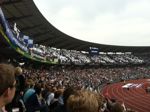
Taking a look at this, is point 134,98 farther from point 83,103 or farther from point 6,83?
point 6,83

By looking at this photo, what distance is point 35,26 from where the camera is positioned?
43.8 m

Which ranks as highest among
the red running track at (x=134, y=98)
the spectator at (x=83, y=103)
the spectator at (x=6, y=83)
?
the spectator at (x=6, y=83)

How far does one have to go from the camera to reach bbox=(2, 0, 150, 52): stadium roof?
3439 centimetres

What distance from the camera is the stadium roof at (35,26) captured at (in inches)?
1354

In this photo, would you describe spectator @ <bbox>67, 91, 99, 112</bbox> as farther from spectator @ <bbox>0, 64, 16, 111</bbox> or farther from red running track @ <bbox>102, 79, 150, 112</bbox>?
red running track @ <bbox>102, 79, 150, 112</bbox>

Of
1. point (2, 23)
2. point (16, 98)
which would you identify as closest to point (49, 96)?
point (16, 98)

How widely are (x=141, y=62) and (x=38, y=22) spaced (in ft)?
174

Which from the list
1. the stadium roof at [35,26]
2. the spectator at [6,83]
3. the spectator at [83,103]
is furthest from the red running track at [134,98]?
the spectator at [6,83]

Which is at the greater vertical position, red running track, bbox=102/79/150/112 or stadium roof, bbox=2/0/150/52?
stadium roof, bbox=2/0/150/52

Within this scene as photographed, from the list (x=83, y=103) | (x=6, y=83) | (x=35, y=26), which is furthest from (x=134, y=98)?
(x=6, y=83)

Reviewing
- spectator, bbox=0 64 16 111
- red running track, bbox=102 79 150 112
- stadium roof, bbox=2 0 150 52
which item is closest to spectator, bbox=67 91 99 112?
spectator, bbox=0 64 16 111

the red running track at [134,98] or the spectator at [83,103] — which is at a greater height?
the spectator at [83,103]

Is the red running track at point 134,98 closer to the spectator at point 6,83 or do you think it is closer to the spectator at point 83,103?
the spectator at point 83,103

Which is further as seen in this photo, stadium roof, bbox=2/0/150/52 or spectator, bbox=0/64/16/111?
stadium roof, bbox=2/0/150/52
